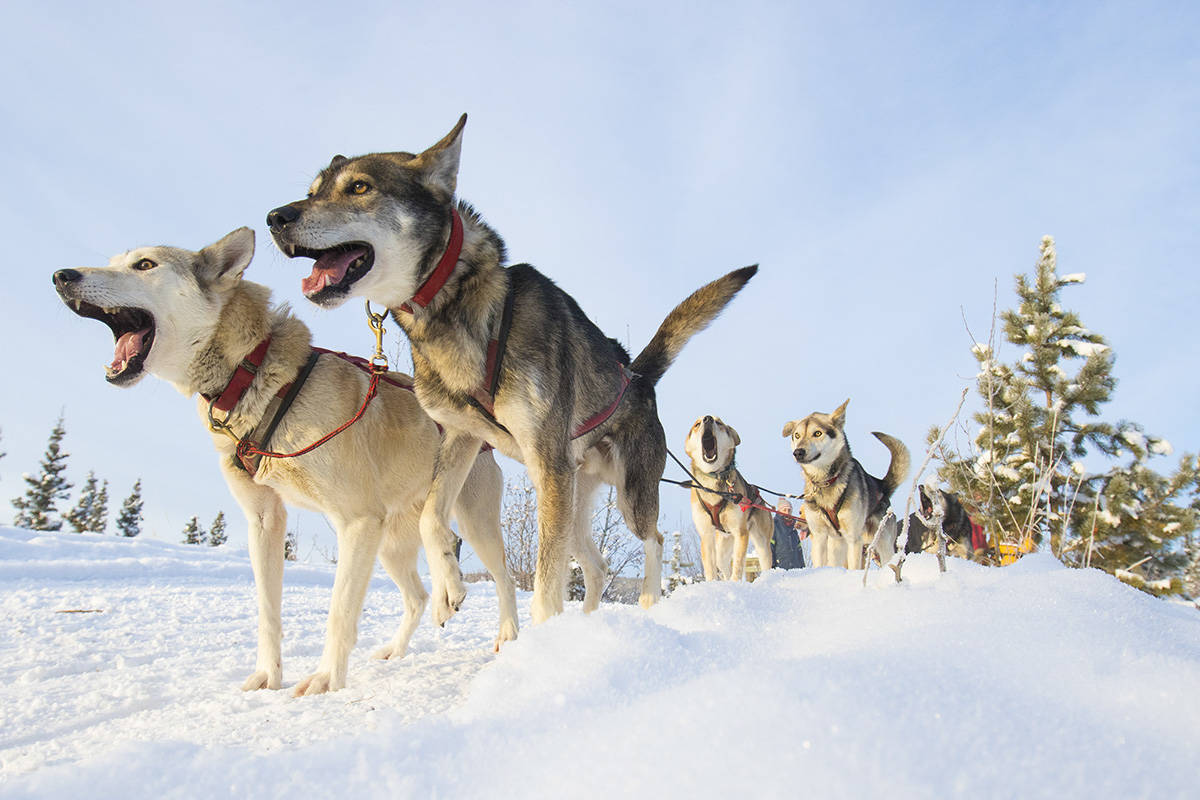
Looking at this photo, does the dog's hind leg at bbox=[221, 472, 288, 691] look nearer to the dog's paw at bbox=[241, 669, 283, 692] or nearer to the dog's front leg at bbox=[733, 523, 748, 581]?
the dog's paw at bbox=[241, 669, 283, 692]

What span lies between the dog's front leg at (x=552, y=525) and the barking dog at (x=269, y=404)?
574mm

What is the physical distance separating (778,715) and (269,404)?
9.69ft

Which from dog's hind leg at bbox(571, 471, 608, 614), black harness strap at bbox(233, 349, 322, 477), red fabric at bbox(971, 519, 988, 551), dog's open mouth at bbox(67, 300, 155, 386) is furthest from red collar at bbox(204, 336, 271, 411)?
red fabric at bbox(971, 519, 988, 551)

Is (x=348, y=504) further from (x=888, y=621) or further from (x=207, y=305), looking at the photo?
(x=888, y=621)

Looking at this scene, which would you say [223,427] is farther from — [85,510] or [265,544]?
[85,510]

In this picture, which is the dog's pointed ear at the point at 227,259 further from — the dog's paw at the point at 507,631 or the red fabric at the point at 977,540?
the red fabric at the point at 977,540

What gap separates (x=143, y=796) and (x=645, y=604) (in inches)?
131

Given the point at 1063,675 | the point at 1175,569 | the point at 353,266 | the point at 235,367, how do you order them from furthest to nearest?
the point at 1175,569 < the point at 235,367 < the point at 353,266 < the point at 1063,675

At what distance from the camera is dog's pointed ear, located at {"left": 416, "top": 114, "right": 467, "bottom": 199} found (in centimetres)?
301

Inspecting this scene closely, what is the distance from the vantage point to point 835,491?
8914 mm

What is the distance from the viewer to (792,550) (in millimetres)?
12367

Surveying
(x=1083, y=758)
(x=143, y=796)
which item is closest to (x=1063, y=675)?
(x=1083, y=758)

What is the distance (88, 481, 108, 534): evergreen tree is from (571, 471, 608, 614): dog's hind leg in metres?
47.8

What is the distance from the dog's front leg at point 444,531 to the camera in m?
3.13
